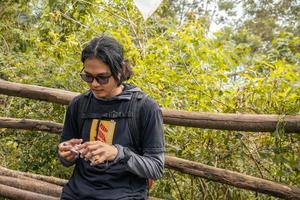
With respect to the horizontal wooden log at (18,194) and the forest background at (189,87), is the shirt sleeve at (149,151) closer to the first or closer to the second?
the forest background at (189,87)

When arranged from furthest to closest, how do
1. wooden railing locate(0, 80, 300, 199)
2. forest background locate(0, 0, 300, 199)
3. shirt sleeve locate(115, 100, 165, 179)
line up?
forest background locate(0, 0, 300, 199), wooden railing locate(0, 80, 300, 199), shirt sleeve locate(115, 100, 165, 179)

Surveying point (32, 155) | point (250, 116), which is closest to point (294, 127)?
point (250, 116)

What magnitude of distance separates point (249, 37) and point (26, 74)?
14188 millimetres

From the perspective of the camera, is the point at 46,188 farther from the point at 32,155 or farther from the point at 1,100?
the point at 1,100

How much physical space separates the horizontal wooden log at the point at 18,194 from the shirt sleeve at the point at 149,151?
1.00 metres

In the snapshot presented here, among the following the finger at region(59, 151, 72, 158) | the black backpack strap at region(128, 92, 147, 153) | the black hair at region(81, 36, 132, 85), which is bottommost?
the finger at region(59, 151, 72, 158)

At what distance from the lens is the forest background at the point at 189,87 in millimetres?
2629

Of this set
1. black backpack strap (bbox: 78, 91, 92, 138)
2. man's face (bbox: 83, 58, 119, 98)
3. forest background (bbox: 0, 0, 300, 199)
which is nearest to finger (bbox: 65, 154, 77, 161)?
black backpack strap (bbox: 78, 91, 92, 138)

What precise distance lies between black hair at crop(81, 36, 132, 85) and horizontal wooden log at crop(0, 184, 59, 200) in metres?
1.09

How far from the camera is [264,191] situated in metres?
2.34

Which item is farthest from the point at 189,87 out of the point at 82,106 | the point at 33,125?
the point at 82,106

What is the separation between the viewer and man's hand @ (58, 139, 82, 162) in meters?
1.96

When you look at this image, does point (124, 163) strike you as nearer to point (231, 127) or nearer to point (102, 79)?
point (102, 79)

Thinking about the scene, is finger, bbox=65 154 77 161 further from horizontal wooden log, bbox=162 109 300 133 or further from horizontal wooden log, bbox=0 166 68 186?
horizontal wooden log, bbox=0 166 68 186
